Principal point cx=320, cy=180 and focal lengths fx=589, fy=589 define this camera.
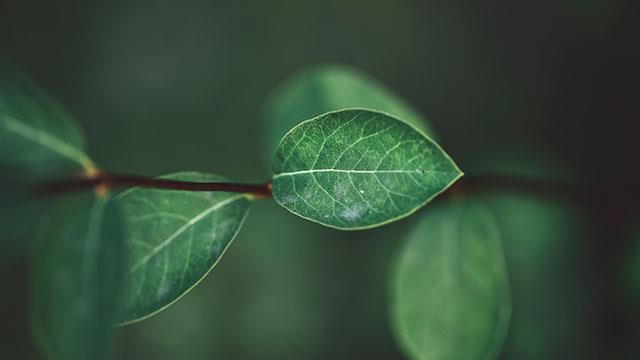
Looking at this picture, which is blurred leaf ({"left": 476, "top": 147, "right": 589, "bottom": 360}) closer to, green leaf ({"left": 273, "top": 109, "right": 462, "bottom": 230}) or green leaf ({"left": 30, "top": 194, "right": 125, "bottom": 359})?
green leaf ({"left": 273, "top": 109, "right": 462, "bottom": 230})

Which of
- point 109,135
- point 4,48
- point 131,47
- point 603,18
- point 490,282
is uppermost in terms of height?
point 4,48

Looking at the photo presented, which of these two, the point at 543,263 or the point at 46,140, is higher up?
the point at 46,140

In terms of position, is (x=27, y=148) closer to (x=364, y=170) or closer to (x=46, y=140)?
(x=46, y=140)

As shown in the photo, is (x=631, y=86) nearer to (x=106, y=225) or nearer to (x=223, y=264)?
(x=223, y=264)

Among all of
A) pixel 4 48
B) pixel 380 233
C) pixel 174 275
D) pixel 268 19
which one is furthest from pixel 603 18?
pixel 4 48

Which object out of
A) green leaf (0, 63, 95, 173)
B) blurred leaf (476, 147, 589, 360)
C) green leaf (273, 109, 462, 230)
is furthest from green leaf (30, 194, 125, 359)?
blurred leaf (476, 147, 589, 360)

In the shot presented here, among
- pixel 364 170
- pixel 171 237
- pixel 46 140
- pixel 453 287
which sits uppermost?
pixel 46 140


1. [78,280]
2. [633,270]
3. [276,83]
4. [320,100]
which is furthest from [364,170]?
[276,83]
